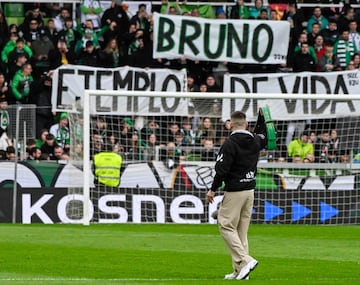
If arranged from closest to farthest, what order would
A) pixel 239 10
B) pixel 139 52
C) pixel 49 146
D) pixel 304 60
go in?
pixel 49 146, pixel 139 52, pixel 304 60, pixel 239 10

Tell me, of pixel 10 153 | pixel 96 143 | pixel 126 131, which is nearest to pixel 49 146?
pixel 10 153

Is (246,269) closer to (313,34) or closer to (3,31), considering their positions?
(3,31)

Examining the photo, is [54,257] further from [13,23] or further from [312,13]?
[312,13]

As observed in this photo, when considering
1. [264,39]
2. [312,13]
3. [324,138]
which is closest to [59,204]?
[324,138]

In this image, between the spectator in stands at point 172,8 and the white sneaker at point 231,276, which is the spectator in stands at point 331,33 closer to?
the spectator in stands at point 172,8

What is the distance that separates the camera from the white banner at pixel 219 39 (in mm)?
30859

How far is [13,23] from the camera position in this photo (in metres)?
31.8

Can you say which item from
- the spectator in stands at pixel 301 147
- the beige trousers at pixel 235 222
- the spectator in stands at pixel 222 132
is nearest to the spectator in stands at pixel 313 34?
the spectator in stands at pixel 301 147

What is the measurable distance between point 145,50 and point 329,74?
203 inches

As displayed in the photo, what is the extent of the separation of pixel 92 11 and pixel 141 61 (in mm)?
2229

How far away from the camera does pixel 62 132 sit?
2839 centimetres

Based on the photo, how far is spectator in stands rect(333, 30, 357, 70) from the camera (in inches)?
1260

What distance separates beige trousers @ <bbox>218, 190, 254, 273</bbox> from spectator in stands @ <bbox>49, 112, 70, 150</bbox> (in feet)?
47.8

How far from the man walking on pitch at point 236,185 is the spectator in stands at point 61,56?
17444 millimetres
